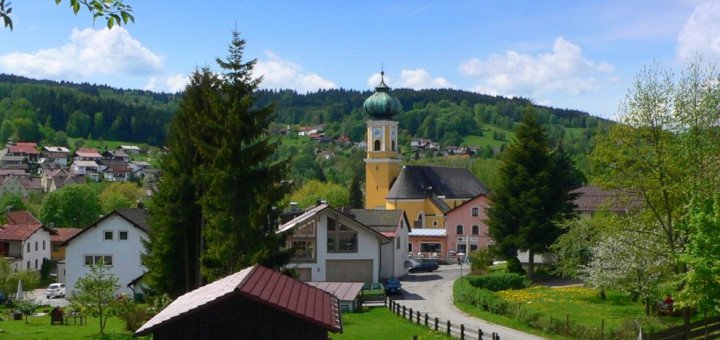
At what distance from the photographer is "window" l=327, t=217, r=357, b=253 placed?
48.6m

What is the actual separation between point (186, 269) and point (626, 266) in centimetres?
1905

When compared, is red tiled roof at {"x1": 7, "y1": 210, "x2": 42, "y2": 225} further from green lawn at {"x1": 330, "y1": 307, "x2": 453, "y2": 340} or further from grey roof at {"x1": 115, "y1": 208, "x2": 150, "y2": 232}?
→ green lawn at {"x1": 330, "y1": 307, "x2": 453, "y2": 340}

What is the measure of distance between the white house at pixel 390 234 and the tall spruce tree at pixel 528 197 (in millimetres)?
7561

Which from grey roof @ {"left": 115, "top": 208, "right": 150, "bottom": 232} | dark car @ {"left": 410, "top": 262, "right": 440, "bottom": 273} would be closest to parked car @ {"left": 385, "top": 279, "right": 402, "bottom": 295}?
dark car @ {"left": 410, "top": 262, "right": 440, "bottom": 273}

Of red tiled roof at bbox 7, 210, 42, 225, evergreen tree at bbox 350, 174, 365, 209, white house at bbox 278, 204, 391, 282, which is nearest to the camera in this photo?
white house at bbox 278, 204, 391, 282

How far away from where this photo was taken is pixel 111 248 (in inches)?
1844

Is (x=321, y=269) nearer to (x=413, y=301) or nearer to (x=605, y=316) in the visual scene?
(x=413, y=301)

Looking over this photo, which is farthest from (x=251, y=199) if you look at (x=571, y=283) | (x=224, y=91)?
(x=571, y=283)

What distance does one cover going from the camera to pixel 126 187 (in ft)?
381

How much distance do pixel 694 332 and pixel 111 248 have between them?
34.3 meters

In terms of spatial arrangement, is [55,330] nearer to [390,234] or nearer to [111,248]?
[111,248]

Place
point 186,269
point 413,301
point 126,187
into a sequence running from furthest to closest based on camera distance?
point 126,187, point 413,301, point 186,269

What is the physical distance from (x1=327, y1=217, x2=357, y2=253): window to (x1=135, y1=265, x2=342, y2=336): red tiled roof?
1218 inches

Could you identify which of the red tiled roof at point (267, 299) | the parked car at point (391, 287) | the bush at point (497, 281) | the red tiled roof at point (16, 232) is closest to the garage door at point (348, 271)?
the parked car at point (391, 287)
